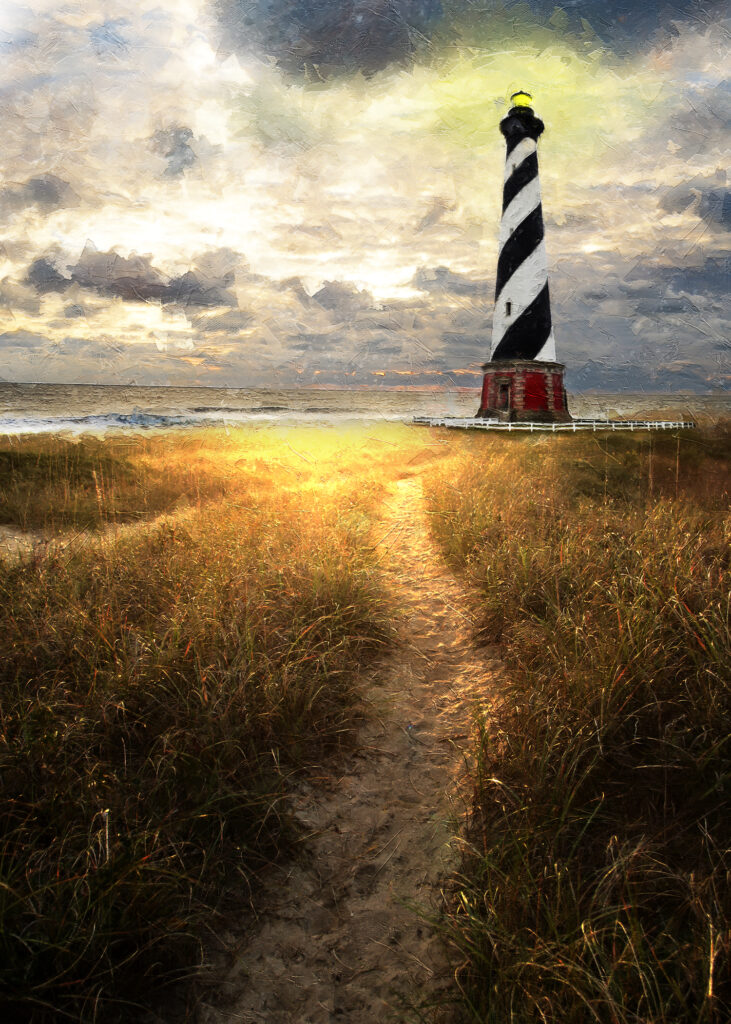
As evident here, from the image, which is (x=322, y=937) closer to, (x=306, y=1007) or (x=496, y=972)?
(x=306, y=1007)

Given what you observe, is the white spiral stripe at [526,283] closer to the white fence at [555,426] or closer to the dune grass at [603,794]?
the white fence at [555,426]

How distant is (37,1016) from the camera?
1.46 m

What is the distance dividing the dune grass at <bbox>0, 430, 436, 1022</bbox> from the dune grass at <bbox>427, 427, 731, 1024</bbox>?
3.04 ft

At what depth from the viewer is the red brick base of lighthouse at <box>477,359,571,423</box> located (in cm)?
1769

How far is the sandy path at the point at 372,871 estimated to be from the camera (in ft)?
5.84

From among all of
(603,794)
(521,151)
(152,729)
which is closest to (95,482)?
(152,729)

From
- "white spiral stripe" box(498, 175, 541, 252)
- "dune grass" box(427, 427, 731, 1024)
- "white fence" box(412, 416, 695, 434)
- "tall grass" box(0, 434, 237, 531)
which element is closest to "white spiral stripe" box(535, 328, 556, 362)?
"white fence" box(412, 416, 695, 434)

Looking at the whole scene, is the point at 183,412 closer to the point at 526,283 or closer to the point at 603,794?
the point at 526,283

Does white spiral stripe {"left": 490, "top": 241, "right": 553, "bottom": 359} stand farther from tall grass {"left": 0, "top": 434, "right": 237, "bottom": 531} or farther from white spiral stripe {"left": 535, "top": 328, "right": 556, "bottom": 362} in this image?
tall grass {"left": 0, "top": 434, "right": 237, "bottom": 531}

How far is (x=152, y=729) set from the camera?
2.62 m

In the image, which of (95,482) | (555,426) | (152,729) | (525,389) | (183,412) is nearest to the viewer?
(152,729)

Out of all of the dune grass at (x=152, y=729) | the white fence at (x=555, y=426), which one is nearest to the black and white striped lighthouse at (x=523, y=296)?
the white fence at (x=555, y=426)

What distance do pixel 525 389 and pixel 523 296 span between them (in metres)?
3.05

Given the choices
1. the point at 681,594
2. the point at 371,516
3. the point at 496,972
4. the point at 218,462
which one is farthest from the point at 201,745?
the point at 218,462
